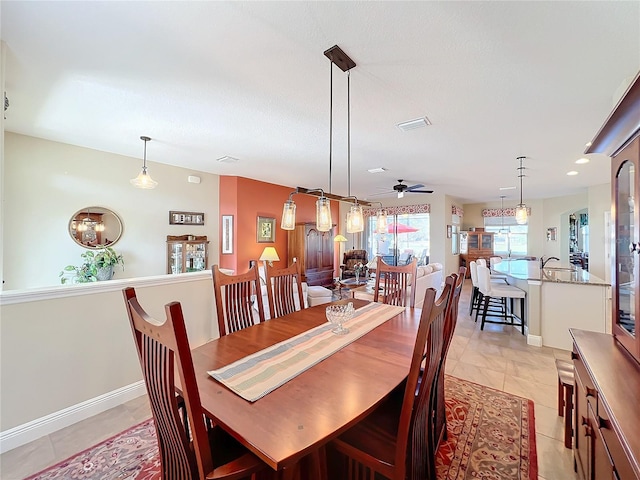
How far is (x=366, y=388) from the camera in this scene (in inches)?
44.7

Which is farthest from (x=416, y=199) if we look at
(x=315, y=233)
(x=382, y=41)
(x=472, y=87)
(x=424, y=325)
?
(x=424, y=325)

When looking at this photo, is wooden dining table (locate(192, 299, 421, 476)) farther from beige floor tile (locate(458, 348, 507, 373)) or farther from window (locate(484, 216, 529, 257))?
window (locate(484, 216, 529, 257))

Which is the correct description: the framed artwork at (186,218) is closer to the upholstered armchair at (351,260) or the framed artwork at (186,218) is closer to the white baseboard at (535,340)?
the upholstered armchair at (351,260)

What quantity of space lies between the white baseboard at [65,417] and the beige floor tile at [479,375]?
3.07m

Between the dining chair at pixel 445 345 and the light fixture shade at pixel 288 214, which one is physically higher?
the light fixture shade at pixel 288 214

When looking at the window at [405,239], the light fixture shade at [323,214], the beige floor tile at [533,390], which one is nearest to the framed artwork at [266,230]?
the window at [405,239]

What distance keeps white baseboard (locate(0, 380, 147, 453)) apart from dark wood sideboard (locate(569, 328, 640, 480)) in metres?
3.04

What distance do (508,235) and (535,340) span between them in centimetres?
693

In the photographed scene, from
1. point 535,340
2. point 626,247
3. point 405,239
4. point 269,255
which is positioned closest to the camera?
point 626,247

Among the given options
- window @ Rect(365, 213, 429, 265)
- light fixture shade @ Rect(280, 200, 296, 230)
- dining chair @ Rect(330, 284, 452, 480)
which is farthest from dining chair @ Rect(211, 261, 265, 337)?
window @ Rect(365, 213, 429, 265)

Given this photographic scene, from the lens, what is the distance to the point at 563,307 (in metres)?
3.30

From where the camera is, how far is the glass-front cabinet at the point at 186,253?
473 cm

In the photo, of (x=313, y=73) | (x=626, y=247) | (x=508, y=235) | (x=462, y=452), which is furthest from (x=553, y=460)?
(x=508, y=235)

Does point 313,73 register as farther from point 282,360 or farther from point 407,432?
point 407,432
